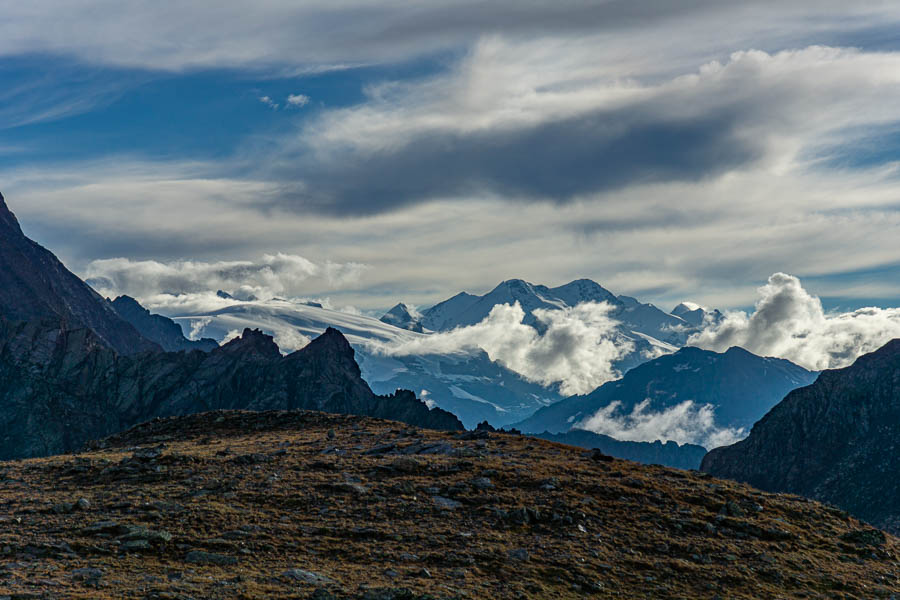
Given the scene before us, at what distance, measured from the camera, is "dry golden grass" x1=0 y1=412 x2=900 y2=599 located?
91.5 feet

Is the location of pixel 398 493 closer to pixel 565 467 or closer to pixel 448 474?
pixel 448 474

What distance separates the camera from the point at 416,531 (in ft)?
111

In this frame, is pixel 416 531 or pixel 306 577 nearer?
pixel 306 577

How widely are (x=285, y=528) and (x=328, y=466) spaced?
40.8 ft

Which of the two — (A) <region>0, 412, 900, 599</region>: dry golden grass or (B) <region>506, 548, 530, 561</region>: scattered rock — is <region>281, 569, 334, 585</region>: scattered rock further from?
(B) <region>506, 548, 530, 561</region>: scattered rock

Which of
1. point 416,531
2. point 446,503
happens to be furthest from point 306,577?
point 446,503

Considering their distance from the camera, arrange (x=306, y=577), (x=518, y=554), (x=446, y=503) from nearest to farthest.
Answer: (x=306, y=577) < (x=518, y=554) < (x=446, y=503)

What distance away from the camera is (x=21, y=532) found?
31391mm

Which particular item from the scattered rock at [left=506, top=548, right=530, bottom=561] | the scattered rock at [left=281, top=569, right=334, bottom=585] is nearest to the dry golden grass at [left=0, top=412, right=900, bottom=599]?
the scattered rock at [left=506, top=548, right=530, bottom=561]

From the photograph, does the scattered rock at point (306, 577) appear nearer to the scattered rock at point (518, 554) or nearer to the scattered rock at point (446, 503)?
the scattered rock at point (518, 554)

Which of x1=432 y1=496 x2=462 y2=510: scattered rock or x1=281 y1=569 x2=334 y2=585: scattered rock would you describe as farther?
x1=432 y1=496 x2=462 y2=510: scattered rock

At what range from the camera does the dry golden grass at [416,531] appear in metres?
27.9

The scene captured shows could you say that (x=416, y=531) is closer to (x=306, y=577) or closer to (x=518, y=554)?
(x=518, y=554)

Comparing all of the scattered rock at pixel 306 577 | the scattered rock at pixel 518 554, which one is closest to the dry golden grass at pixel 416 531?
the scattered rock at pixel 518 554
